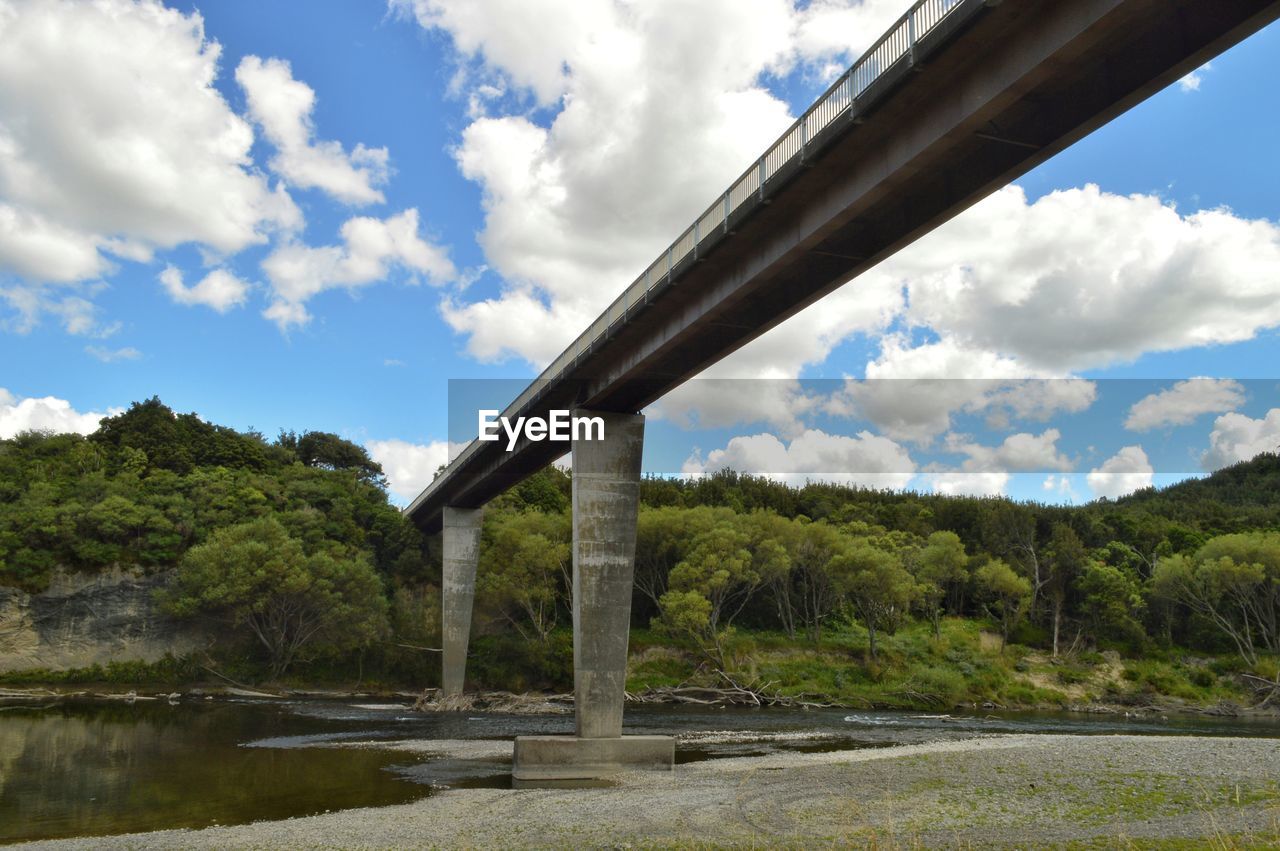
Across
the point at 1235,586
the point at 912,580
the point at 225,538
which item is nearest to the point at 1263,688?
the point at 1235,586

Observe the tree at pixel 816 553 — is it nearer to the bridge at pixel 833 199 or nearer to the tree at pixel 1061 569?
the tree at pixel 1061 569

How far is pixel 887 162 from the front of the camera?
53.2 ft

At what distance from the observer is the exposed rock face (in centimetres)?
5072

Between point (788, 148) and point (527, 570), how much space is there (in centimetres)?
4513

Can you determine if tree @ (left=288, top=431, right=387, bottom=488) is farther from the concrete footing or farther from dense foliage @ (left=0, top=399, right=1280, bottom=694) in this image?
the concrete footing

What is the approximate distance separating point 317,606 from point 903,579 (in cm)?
3936

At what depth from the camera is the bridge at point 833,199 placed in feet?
41.2

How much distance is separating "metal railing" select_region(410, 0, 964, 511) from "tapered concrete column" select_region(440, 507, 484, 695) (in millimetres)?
28300

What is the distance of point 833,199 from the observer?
18.0m

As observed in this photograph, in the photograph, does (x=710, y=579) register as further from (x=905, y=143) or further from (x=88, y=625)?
(x=905, y=143)

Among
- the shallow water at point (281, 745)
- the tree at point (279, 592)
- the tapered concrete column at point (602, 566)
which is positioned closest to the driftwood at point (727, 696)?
the shallow water at point (281, 745)

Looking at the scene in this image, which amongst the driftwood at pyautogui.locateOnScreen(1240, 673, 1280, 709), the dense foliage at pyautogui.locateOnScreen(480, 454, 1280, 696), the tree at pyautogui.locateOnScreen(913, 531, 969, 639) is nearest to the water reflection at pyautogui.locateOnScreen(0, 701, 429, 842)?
the dense foliage at pyautogui.locateOnScreen(480, 454, 1280, 696)

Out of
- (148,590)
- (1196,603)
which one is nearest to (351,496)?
(148,590)

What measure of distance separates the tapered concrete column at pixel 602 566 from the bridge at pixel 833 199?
0.17 ft
